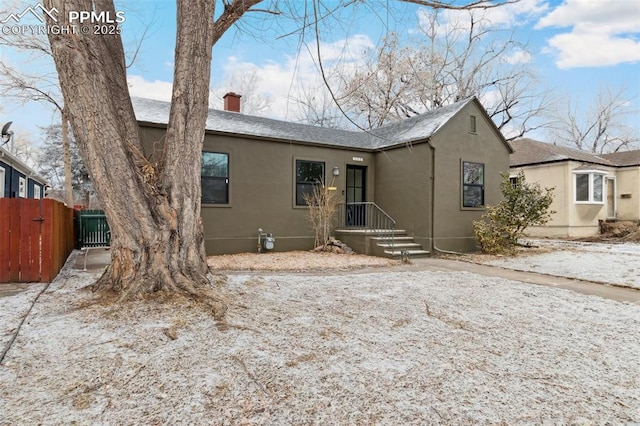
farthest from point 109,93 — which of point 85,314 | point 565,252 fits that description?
point 565,252

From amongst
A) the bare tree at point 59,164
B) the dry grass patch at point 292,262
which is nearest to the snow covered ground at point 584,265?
the dry grass patch at point 292,262

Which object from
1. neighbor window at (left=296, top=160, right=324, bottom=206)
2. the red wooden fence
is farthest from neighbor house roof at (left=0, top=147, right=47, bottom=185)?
neighbor window at (left=296, top=160, right=324, bottom=206)

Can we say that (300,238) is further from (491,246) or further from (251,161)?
(491,246)

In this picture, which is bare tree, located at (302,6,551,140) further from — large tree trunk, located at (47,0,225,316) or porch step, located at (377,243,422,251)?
large tree trunk, located at (47,0,225,316)

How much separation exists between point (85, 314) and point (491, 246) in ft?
29.6

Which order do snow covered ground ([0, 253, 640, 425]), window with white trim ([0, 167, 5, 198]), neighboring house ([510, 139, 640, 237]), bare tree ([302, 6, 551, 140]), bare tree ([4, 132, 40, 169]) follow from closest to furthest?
snow covered ground ([0, 253, 640, 425]) < window with white trim ([0, 167, 5, 198]) < neighboring house ([510, 139, 640, 237]) < bare tree ([302, 6, 551, 140]) < bare tree ([4, 132, 40, 169])

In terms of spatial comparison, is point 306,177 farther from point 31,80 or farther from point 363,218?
point 31,80

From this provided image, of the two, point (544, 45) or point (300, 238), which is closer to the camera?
point (300, 238)

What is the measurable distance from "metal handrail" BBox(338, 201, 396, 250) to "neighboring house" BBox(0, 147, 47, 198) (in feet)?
31.9

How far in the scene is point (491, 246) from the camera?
922 cm

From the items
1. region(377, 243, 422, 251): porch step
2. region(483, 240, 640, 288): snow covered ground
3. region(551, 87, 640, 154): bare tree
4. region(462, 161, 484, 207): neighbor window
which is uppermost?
region(551, 87, 640, 154): bare tree

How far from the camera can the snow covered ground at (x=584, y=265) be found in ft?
20.3

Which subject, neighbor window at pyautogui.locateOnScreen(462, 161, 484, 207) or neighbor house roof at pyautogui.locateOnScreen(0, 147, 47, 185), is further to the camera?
neighbor house roof at pyautogui.locateOnScreen(0, 147, 47, 185)

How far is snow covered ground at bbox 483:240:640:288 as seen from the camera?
6198 millimetres
